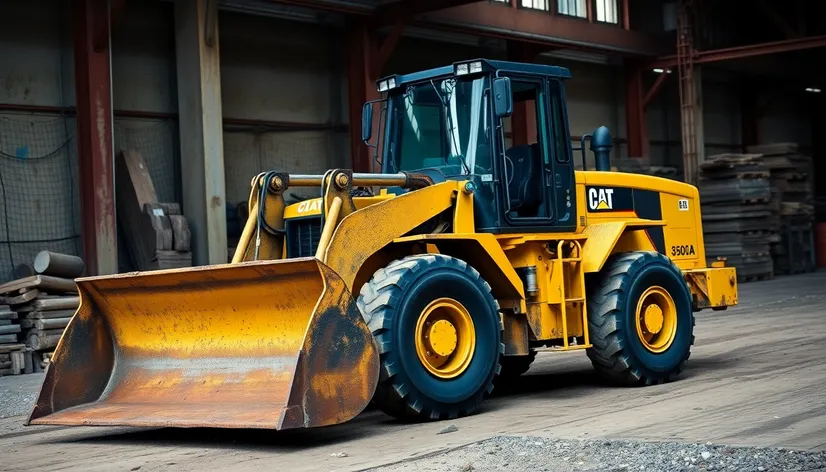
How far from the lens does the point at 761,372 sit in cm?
1120

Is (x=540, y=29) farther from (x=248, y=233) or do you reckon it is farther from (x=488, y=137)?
(x=248, y=233)

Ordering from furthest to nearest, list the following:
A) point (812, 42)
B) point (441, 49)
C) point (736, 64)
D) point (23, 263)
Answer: point (736, 64), point (812, 42), point (441, 49), point (23, 263)

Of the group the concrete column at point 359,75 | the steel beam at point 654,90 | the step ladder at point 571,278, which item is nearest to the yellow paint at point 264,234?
the step ladder at point 571,278

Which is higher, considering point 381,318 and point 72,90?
point 72,90

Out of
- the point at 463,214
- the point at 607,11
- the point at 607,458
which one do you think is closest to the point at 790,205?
the point at 607,11

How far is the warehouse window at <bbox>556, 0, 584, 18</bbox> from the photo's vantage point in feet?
91.4

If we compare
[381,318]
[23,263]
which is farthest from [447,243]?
[23,263]

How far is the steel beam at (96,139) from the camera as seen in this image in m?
17.3

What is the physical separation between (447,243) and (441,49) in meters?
16.3

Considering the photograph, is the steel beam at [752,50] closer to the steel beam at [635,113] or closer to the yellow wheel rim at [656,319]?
the steel beam at [635,113]

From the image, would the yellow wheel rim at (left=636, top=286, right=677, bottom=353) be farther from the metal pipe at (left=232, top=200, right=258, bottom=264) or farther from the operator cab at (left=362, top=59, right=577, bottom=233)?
the metal pipe at (left=232, top=200, right=258, bottom=264)

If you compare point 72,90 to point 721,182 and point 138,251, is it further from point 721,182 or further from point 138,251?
point 721,182

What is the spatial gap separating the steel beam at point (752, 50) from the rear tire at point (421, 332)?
21.0m

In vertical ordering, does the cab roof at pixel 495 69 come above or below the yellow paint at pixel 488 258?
above
